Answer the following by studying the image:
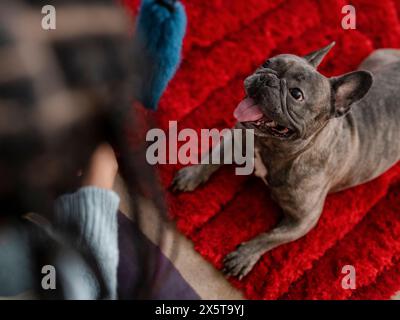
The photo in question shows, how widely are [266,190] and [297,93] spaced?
49 cm

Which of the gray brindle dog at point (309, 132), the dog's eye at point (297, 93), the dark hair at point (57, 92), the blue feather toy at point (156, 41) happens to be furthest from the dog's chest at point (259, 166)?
the dark hair at point (57, 92)

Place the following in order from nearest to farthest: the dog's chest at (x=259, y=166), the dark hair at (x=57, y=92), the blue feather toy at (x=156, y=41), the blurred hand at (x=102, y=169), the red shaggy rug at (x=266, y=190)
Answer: the dark hair at (x=57, y=92)
the blue feather toy at (x=156, y=41)
the blurred hand at (x=102, y=169)
the dog's chest at (x=259, y=166)
the red shaggy rug at (x=266, y=190)

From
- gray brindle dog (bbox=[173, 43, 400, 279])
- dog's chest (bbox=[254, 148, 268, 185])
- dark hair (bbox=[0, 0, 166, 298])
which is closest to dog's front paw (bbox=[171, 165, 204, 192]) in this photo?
gray brindle dog (bbox=[173, 43, 400, 279])


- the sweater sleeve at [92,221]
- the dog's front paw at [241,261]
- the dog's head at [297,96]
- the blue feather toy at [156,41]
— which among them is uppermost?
the blue feather toy at [156,41]

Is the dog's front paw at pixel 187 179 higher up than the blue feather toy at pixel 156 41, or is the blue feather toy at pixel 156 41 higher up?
the blue feather toy at pixel 156 41

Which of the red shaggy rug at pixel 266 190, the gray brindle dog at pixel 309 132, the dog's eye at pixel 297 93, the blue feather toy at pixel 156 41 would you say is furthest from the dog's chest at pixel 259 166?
the blue feather toy at pixel 156 41

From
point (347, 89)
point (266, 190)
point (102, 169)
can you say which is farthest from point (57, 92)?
point (266, 190)

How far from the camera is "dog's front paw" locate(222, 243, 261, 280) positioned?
4.24 ft

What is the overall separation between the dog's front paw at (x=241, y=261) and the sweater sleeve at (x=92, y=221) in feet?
1.39

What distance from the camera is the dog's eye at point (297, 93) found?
38.3 inches

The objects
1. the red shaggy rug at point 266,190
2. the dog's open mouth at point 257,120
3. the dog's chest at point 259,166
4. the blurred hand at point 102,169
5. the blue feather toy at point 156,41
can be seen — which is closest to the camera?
the blue feather toy at point 156,41

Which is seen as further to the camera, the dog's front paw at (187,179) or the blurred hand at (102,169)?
the dog's front paw at (187,179)

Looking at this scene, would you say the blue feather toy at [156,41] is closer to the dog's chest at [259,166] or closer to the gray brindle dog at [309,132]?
the gray brindle dog at [309,132]

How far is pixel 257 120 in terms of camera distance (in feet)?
3.34
